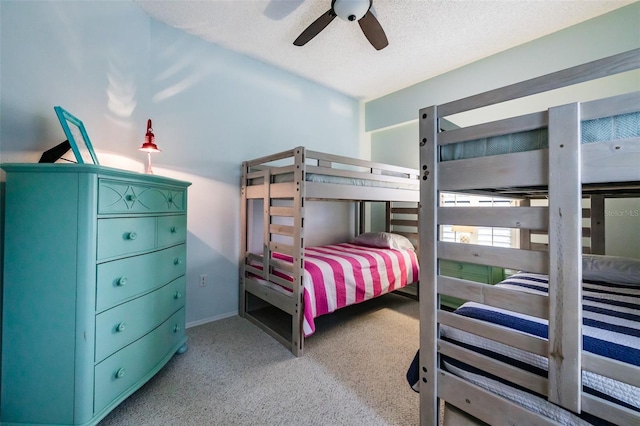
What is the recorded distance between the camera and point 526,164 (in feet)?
3.13

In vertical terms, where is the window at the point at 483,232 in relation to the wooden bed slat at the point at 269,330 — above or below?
above

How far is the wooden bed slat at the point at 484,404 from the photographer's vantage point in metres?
0.96

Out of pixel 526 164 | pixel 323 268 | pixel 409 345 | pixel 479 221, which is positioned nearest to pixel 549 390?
pixel 479 221

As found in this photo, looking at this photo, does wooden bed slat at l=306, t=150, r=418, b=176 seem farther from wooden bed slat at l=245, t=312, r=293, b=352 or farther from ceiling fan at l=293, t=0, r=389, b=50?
wooden bed slat at l=245, t=312, r=293, b=352

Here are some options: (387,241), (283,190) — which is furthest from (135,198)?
(387,241)

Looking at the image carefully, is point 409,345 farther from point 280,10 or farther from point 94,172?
point 280,10

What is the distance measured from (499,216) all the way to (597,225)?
1861 mm

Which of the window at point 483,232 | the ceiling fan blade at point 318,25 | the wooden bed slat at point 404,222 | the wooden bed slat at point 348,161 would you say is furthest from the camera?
the wooden bed slat at point 404,222

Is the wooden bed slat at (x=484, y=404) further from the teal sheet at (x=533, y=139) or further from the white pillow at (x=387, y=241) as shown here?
the white pillow at (x=387, y=241)

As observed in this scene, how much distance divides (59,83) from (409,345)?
3.12 meters

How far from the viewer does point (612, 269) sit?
1621 millimetres

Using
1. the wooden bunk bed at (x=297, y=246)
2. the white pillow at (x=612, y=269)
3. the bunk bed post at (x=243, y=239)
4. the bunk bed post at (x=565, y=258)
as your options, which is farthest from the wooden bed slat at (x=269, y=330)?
the white pillow at (x=612, y=269)

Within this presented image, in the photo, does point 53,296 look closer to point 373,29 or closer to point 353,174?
point 353,174

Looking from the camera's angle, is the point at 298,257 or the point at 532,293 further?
the point at 298,257
